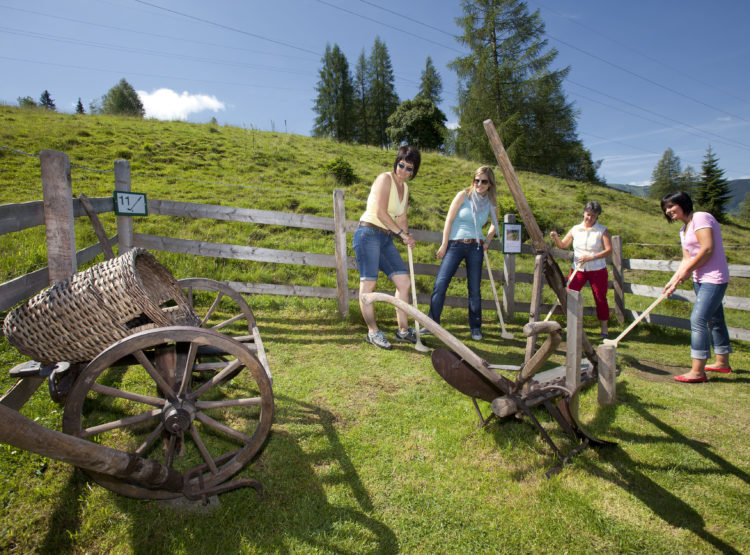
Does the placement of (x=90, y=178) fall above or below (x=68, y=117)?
below

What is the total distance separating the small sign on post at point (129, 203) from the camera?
13.1 feet

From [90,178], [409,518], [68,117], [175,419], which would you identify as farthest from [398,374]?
[68,117]

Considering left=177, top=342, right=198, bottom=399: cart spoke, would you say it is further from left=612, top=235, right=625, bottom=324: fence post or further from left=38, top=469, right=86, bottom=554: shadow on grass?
left=612, top=235, right=625, bottom=324: fence post

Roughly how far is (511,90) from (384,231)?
1110 inches

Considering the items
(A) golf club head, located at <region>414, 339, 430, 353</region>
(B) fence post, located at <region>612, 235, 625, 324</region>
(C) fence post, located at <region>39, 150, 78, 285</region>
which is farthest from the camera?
(B) fence post, located at <region>612, 235, 625, 324</region>

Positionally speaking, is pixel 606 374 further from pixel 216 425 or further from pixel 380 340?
pixel 216 425

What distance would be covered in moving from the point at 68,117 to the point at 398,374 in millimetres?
21656

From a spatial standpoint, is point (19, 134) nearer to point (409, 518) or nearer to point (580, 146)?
point (409, 518)

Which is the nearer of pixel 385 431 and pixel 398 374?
pixel 385 431

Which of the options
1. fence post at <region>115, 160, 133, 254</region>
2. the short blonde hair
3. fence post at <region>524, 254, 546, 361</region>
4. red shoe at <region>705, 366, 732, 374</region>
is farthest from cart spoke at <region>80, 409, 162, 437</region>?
red shoe at <region>705, 366, 732, 374</region>

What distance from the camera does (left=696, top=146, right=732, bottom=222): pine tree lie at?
35.3 m

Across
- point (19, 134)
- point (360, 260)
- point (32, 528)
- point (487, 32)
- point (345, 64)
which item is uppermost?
point (345, 64)

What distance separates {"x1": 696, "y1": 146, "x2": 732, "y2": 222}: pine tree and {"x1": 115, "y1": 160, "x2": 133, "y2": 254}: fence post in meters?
45.6

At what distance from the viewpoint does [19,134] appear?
13039 millimetres
